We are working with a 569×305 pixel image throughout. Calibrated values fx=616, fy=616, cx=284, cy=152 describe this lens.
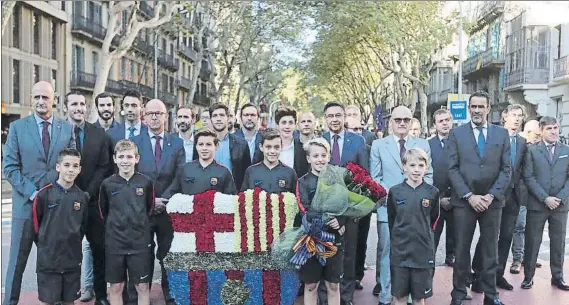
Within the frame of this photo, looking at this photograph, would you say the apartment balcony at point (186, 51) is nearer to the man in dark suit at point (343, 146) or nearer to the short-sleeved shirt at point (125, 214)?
the man in dark suit at point (343, 146)

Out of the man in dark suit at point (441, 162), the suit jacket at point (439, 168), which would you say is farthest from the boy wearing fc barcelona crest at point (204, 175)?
the suit jacket at point (439, 168)

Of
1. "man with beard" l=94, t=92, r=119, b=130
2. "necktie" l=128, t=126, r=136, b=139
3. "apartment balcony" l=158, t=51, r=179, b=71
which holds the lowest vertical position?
"necktie" l=128, t=126, r=136, b=139

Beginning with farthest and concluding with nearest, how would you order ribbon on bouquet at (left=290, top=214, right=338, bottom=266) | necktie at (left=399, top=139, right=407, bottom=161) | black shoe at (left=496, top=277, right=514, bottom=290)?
black shoe at (left=496, top=277, right=514, bottom=290) → necktie at (left=399, top=139, right=407, bottom=161) → ribbon on bouquet at (left=290, top=214, right=338, bottom=266)

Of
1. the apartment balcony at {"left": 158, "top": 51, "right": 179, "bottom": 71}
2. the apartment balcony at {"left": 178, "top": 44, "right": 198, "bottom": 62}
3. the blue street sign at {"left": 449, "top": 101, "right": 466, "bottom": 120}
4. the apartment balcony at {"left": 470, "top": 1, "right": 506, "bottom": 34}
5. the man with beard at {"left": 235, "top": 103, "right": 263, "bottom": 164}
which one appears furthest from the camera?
the apartment balcony at {"left": 178, "top": 44, "right": 198, "bottom": 62}

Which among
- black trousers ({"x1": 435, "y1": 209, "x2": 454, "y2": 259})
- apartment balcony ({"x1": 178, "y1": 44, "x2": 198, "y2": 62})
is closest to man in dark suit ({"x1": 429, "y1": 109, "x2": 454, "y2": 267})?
black trousers ({"x1": 435, "y1": 209, "x2": 454, "y2": 259})

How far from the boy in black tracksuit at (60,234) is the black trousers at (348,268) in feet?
7.89

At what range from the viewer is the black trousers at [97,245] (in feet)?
20.4

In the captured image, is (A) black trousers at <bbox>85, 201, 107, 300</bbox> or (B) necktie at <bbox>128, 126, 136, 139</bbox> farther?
(B) necktie at <bbox>128, 126, 136, 139</bbox>

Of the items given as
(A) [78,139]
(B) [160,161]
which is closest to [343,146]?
(B) [160,161]

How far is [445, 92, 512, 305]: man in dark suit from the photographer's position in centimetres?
618

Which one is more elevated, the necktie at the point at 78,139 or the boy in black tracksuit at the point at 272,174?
the necktie at the point at 78,139

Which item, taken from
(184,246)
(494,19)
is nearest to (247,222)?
(184,246)

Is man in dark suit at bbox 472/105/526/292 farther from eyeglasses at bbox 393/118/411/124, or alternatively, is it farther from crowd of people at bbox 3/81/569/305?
eyeglasses at bbox 393/118/411/124

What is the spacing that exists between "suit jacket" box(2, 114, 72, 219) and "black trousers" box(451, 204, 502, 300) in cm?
404
